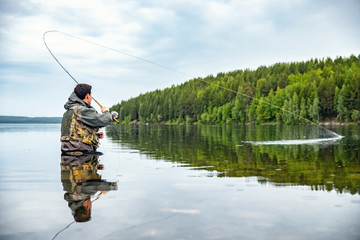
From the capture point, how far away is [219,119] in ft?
504

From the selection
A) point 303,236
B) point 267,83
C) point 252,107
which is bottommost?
point 303,236

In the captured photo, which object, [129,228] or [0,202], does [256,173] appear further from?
[0,202]

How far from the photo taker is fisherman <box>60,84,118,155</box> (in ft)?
28.9

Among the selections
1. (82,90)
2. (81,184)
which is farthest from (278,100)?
(81,184)

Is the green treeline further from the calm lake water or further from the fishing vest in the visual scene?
the fishing vest

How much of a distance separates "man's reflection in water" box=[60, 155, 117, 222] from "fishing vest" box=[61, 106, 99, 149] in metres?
0.53

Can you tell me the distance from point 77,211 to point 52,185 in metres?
2.88

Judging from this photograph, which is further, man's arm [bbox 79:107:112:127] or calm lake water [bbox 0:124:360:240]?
man's arm [bbox 79:107:112:127]

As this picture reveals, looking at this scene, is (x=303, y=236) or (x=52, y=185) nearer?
(x=303, y=236)

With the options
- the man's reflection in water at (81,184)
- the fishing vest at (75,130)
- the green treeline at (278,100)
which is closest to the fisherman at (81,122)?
the fishing vest at (75,130)

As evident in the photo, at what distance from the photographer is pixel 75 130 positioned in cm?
898

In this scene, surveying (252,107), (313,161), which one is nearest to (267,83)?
(252,107)

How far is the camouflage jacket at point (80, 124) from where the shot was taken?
8812 mm

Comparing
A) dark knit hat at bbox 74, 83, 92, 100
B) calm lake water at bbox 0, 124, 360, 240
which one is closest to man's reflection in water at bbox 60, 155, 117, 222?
calm lake water at bbox 0, 124, 360, 240
